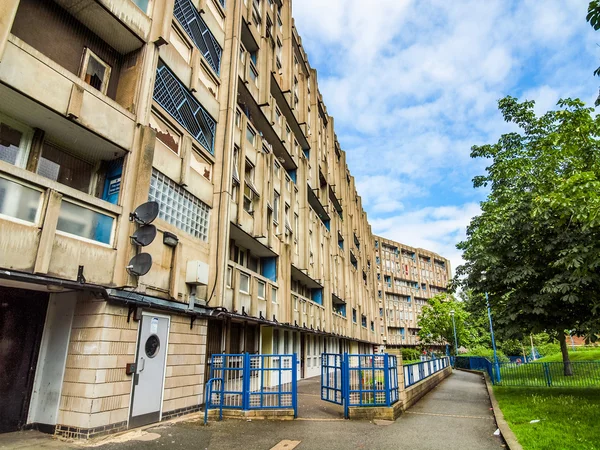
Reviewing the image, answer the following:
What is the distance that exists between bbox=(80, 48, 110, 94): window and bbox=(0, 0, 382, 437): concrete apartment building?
1.6 inches

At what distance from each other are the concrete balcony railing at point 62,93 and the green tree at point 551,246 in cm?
995

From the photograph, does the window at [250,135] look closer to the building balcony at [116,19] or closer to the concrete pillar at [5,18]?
the building balcony at [116,19]

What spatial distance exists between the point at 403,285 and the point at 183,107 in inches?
2681

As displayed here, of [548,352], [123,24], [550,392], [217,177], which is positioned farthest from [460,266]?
[548,352]

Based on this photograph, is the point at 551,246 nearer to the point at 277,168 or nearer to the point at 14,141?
the point at 277,168

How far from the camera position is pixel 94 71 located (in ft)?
30.7

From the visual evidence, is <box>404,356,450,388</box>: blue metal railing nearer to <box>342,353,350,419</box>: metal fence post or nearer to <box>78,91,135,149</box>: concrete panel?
<box>342,353,350,419</box>: metal fence post

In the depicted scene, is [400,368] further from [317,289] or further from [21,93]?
[317,289]

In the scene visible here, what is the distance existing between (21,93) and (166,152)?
153 inches

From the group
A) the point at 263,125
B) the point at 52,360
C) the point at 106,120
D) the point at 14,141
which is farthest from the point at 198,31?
the point at 52,360

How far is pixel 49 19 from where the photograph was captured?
27.3ft

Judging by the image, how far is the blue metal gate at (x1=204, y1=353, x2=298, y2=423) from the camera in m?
9.68

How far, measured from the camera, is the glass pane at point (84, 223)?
7.53m

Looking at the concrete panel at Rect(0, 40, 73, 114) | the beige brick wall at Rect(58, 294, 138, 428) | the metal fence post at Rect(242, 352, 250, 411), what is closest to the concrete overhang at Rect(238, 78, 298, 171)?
the concrete panel at Rect(0, 40, 73, 114)
